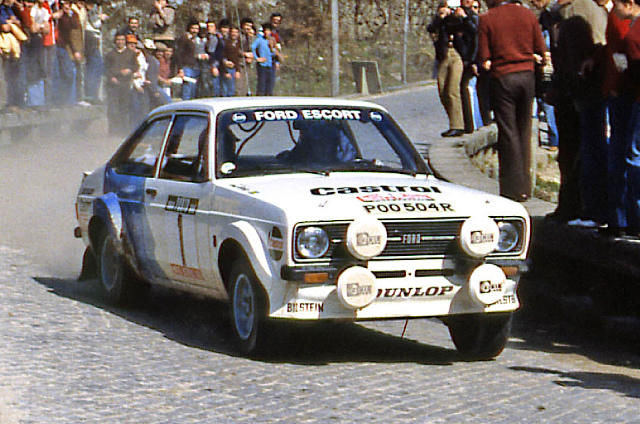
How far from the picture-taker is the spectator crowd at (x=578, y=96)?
27.8 ft

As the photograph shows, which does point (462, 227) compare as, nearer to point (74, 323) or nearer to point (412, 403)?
point (412, 403)

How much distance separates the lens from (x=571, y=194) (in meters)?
9.83

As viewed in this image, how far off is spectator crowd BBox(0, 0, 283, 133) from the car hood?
14.0m

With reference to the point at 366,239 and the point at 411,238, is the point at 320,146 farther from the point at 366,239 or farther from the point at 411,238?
the point at 366,239

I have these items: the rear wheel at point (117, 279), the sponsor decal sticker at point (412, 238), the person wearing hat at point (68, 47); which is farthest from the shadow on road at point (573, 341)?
the person wearing hat at point (68, 47)

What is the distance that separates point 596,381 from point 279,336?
5.78 ft

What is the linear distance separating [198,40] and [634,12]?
1626 centimetres

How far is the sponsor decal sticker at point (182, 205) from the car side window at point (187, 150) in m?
0.13

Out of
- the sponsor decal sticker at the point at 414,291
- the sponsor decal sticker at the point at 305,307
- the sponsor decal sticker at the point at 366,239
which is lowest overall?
the sponsor decal sticker at the point at 305,307

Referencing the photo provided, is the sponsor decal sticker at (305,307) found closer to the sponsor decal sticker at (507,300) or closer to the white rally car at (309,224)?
the white rally car at (309,224)

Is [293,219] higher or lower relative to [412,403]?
higher

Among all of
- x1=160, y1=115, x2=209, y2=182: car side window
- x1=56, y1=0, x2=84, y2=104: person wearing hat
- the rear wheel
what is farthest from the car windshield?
x1=56, y1=0, x2=84, y2=104: person wearing hat

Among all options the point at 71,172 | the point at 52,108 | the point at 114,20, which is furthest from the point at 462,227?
the point at 114,20

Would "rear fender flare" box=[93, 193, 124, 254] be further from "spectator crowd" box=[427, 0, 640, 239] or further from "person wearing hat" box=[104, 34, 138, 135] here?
"person wearing hat" box=[104, 34, 138, 135]
